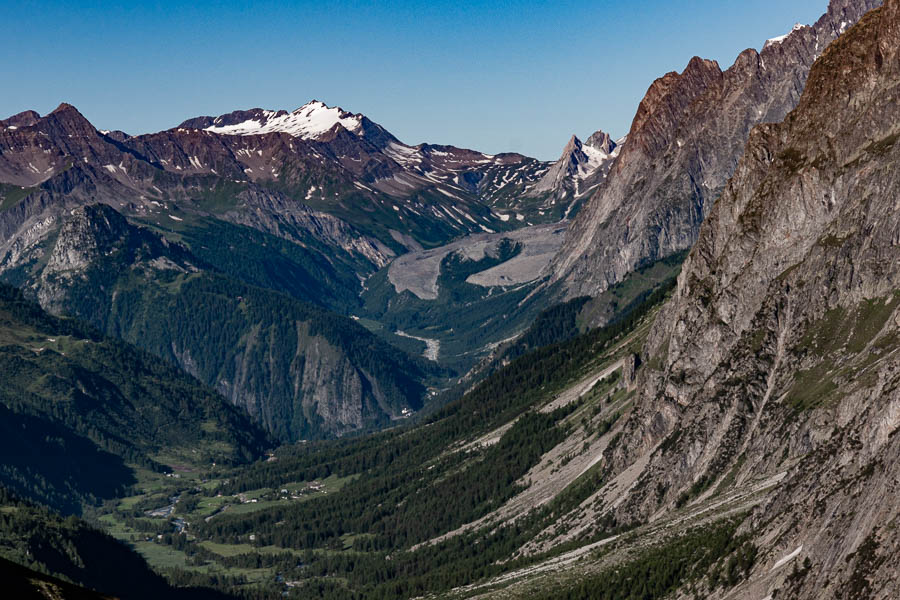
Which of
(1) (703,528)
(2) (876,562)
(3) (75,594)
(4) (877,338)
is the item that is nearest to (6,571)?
(3) (75,594)

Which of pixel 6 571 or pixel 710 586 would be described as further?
pixel 710 586

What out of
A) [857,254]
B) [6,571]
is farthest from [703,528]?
[6,571]

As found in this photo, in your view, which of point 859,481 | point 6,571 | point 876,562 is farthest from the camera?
point 859,481

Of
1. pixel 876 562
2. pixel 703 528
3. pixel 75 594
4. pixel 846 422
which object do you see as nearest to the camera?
pixel 75 594

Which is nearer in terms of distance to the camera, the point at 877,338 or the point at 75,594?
the point at 75,594

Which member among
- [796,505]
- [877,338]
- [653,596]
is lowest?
[653,596]

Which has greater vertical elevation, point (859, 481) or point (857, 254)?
point (857, 254)

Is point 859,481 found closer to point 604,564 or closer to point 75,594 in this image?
point 604,564

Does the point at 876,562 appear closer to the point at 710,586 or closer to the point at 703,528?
the point at 710,586

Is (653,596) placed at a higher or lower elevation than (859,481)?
lower

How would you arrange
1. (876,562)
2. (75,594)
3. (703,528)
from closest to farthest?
(75,594), (876,562), (703,528)
